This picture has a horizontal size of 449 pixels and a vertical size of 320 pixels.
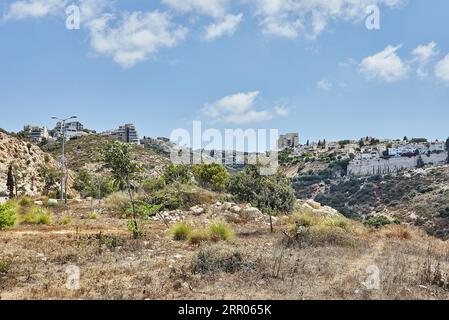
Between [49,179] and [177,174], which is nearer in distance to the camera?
[177,174]

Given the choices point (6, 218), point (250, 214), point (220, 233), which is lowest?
point (250, 214)

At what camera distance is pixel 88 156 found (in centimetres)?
8650

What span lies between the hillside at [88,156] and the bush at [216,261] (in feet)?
221

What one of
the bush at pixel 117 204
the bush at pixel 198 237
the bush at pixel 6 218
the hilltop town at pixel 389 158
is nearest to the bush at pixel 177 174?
the bush at pixel 117 204

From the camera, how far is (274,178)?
2258 centimetres

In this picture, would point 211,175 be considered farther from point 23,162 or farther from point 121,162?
point 121,162

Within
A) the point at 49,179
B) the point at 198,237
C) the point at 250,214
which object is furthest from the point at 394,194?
the point at 198,237

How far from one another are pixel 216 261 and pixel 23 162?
191 ft

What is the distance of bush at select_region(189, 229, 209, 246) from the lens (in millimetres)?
15695

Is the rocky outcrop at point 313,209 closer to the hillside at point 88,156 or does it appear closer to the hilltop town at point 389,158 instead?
the hillside at point 88,156

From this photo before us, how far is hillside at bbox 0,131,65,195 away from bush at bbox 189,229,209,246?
42.7 meters

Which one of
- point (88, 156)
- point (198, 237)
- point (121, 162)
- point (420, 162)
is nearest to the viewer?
point (198, 237)
